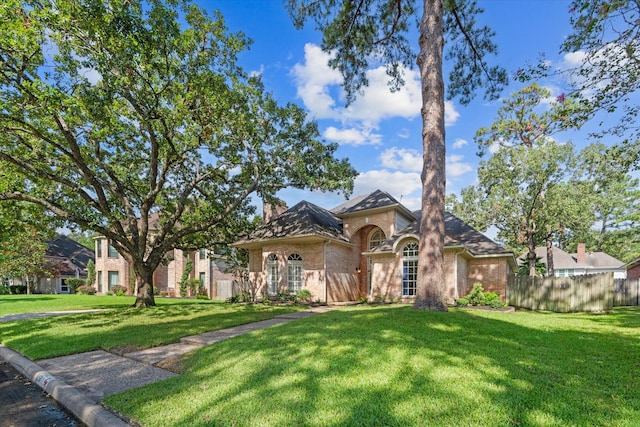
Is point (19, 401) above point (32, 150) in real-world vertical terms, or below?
below

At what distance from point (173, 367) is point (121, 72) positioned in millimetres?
8408

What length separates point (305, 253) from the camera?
56.0ft

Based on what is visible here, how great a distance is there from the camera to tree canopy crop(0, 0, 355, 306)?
337 inches

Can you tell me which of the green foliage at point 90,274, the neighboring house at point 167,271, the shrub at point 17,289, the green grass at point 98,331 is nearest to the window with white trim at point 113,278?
the neighboring house at point 167,271

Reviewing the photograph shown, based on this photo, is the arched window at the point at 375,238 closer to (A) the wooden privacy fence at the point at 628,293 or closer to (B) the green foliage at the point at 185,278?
(A) the wooden privacy fence at the point at 628,293

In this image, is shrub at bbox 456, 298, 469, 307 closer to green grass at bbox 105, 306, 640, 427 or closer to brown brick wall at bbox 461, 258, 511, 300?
brown brick wall at bbox 461, 258, 511, 300

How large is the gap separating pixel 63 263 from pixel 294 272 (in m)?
28.7

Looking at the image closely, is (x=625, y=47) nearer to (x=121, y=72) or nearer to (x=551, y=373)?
(x=551, y=373)

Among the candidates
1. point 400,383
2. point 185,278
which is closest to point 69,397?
point 400,383

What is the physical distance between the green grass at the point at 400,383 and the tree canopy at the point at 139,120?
26.8 feet

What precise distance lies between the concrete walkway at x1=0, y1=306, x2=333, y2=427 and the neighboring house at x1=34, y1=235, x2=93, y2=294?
2845cm

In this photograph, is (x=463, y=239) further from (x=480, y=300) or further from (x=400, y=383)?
(x=400, y=383)

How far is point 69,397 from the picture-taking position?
424 cm

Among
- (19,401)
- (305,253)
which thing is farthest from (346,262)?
(19,401)
